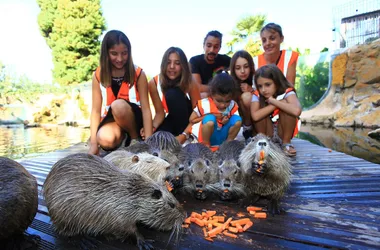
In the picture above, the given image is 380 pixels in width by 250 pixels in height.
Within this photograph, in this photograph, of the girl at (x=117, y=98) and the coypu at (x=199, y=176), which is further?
the girl at (x=117, y=98)

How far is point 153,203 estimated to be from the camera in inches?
74.3

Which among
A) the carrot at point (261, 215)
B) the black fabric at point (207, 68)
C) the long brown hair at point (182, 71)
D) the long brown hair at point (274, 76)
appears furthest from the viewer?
the black fabric at point (207, 68)

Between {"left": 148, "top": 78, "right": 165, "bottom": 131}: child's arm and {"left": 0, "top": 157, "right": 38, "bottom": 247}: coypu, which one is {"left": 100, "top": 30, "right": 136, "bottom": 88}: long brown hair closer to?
{"left": 148, "top": 78, "right": 165, "bottom": 131}: child's arm

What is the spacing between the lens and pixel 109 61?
401 cm

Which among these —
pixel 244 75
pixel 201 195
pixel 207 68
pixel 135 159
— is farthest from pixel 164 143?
pixel 207 68

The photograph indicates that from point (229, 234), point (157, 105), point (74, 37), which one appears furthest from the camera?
point (74, 37)

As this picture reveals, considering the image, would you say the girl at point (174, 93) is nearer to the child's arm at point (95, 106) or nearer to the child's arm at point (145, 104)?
the child's arm at point (145, 104)

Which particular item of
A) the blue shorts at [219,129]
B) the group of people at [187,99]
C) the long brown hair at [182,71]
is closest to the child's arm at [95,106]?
the group of people at [187,99]

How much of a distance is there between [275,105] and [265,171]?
5.91 ft

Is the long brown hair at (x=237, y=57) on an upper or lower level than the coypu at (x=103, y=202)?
upper

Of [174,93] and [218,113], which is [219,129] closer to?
[218,113]

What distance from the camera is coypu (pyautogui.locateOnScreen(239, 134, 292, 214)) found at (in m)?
2.22

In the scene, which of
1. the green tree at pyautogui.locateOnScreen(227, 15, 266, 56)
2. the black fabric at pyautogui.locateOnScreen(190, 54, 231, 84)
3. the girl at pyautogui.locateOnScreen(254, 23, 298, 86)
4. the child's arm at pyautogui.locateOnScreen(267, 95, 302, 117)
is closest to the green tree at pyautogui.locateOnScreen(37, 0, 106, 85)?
the green tree at pyautogui.locateOnScreen(227, 15, 266, 56)

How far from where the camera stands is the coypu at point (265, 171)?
2.22 meters
